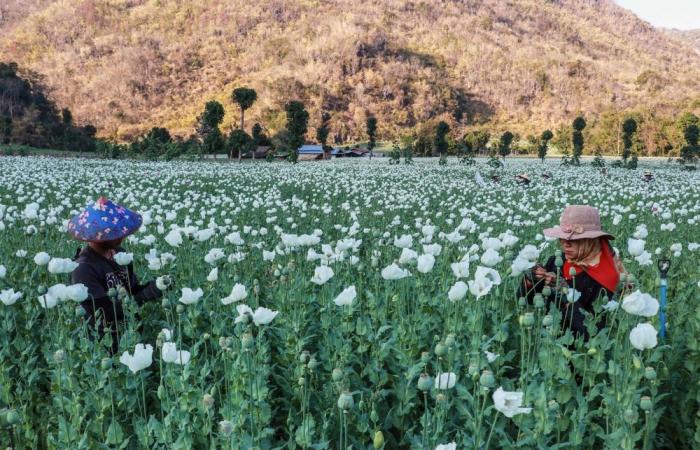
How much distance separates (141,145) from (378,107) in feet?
384

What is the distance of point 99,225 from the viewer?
461 cm

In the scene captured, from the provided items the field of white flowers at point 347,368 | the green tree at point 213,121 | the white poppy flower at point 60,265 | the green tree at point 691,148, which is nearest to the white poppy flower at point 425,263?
the field of white flowers at point 347,368

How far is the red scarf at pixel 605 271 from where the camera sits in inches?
174

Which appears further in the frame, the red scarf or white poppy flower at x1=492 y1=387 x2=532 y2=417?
the red scarf

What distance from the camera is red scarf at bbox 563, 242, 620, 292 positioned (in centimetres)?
441

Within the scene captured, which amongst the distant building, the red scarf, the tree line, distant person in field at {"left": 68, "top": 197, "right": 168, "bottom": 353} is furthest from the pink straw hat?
the distant building

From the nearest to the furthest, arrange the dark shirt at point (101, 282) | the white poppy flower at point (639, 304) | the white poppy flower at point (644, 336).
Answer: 1. the white poppy flower at point (644, 336)
2. the white poppy flower at point (639, 304)
3. the dark shirt at point (101, 282)

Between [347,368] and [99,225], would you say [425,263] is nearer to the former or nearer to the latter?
[347,368]

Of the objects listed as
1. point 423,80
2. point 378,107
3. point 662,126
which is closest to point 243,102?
point 662,126

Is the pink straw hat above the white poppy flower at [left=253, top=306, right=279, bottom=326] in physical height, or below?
above

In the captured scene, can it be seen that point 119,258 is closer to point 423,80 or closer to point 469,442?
point 469,442

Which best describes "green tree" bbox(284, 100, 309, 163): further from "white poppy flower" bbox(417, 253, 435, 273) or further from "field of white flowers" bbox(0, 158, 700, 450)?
"white poppy flower" bbox(417, 253, 435, 273)

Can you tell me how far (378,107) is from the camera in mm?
158875

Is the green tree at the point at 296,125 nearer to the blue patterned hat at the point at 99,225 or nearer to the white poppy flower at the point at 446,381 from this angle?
the blue patterned hat at the point at 99,225
